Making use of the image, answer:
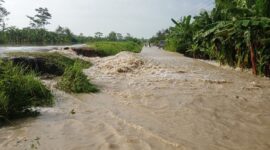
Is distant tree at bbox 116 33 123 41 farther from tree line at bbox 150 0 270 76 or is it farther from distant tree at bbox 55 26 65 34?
tree line at bbox 150 0 270 76

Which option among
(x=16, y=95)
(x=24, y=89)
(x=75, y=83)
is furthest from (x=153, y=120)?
(x=75, y=83)

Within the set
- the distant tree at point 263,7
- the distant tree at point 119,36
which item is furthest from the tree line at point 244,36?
the distant tree at point 119,36

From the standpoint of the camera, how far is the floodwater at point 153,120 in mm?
4121

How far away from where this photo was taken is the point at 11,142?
4.16 metres

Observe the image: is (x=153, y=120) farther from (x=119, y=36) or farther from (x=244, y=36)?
(x=119, y=36)

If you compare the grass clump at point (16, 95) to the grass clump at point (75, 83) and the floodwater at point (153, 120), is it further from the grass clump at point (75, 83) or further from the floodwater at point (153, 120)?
the grass clump at point (75, 83)

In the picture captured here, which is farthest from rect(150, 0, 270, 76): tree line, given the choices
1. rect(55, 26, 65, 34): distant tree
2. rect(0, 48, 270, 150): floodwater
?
rect(55, 26, 65, 34): distant tree

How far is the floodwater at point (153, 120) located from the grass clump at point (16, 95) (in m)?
0.26

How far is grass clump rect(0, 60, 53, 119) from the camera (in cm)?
510

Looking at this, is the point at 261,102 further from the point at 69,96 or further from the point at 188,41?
the point at 188,41

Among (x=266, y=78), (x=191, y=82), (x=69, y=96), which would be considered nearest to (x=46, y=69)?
(x=69, y=96)

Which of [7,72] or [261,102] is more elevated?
[7,72]

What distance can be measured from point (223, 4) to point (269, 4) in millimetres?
3528

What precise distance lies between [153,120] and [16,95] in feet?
7.15
